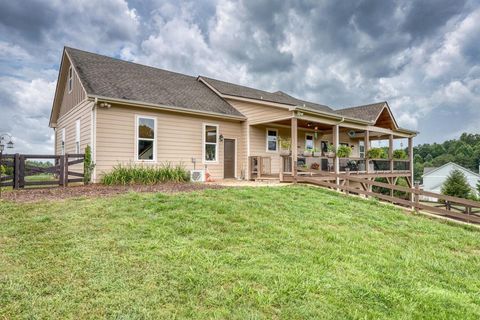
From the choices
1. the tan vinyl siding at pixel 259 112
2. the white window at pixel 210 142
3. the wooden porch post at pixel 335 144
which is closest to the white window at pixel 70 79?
the white window at pixel 210 142

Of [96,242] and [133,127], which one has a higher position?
[133,127]

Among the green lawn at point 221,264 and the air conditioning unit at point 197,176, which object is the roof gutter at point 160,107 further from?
the green lawn at point 221,264

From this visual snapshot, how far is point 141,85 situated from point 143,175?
4.37 m

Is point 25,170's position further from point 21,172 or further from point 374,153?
point 374,153

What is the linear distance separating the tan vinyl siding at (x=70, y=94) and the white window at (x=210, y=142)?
5123 mm

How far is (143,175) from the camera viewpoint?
10117mm

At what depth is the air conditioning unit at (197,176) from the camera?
11852 millimetres

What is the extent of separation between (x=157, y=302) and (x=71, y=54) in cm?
1313

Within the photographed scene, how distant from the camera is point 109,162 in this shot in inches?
401

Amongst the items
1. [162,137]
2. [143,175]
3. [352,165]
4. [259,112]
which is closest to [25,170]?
[143,175]

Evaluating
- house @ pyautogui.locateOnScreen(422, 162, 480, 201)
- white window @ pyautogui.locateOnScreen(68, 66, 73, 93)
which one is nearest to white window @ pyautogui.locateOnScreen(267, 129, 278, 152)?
white window @ pyautogui.locateOnScreen(68, 66, 73, 93)

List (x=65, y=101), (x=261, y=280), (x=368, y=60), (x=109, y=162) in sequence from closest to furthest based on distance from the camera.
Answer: (x=261, y=280) → (x=109, y=162) → (x=65, y=101) → (x=368, y=60)

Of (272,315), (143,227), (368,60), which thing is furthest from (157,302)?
(368,60)

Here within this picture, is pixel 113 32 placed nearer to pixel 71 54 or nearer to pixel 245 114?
pixel 71 54
